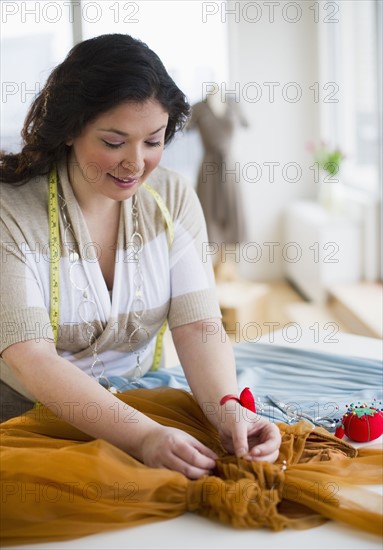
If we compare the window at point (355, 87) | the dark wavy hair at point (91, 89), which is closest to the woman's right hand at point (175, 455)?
the dark wavy hair at point (91, 89)

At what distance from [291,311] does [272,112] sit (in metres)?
1.98

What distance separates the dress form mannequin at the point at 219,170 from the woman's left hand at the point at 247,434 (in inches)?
161

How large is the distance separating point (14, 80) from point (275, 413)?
3.62 metres

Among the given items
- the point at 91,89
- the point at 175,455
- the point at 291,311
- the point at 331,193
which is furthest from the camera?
the point at 331,193

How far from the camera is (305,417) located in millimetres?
1762

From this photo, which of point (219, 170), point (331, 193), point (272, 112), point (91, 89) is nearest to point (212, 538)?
point (91, 89)

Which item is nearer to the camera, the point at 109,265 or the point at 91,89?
the point at 91,89

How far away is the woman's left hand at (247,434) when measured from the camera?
1.43 metres

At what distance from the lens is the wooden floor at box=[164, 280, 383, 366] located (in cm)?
461

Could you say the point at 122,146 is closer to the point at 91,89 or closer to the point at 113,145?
the point at 113,145

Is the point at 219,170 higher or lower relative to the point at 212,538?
higher

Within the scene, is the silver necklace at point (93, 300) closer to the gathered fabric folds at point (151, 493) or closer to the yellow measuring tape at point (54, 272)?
the yellow measuring tape at point (54, 272)

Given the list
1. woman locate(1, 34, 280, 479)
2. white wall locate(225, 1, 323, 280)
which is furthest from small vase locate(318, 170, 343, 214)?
woman locate(1, 34, 280, 479)

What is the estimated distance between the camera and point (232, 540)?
4.10 feet
